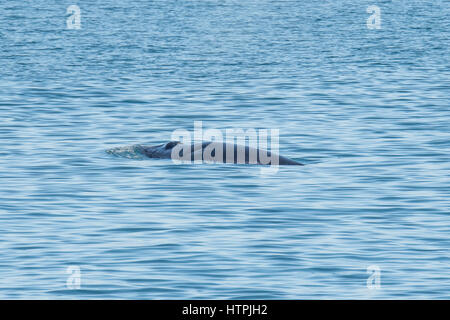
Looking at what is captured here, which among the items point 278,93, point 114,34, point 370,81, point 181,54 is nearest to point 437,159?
point 278,93

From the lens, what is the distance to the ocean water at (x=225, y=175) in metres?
18.9

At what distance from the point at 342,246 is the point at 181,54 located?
36.4 m

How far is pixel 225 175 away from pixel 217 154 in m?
2.15

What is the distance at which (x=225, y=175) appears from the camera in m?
27.6

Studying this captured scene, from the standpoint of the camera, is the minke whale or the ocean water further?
the minke whale

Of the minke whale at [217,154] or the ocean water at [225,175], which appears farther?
the minke whale at [217,154]

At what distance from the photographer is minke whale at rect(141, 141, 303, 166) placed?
2939 cm

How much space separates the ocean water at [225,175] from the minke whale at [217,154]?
0.53m

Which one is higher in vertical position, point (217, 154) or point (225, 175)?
point (217, 154)

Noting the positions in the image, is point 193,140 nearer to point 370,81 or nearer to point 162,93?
point 162,93

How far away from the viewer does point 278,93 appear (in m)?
42.5

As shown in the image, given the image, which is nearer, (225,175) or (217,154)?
(225,175)

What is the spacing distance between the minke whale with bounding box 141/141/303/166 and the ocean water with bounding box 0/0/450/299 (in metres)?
0.53

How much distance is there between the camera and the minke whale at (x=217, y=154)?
29.4m
